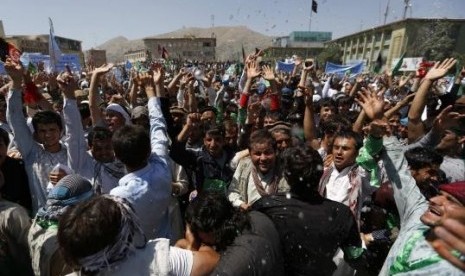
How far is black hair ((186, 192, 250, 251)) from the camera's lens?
5.93 ft

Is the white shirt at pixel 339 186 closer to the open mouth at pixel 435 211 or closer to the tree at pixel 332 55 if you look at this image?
the open mouth at pixel 435 211

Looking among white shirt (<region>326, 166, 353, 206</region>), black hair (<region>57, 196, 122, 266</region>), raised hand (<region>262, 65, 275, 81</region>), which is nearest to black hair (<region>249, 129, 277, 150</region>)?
white shirt (<region>326, 166, 353, 206</region>)

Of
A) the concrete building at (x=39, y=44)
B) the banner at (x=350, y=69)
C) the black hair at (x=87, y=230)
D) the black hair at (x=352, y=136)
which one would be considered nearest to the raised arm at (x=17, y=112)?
the black hair at (x=87, y=230)

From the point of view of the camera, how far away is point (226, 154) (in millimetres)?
3830

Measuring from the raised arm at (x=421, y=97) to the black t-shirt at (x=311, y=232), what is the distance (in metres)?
1.31

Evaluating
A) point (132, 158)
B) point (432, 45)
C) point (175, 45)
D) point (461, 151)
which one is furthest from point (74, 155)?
point (175, 45)

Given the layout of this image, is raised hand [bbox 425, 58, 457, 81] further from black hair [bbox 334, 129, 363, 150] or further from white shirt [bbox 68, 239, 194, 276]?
white shirt [bbox 68, 239, 194, 276]

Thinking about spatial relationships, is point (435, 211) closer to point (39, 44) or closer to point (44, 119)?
point (44, 119)

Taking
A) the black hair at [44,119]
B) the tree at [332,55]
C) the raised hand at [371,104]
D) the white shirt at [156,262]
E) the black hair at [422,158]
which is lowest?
the tree at [332,55]

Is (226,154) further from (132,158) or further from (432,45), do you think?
(432,45)

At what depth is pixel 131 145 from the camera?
221 cm

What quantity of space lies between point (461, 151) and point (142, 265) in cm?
376

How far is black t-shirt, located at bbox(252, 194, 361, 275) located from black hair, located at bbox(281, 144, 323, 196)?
86 millimetres

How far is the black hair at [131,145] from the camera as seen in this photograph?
221 centimetres
